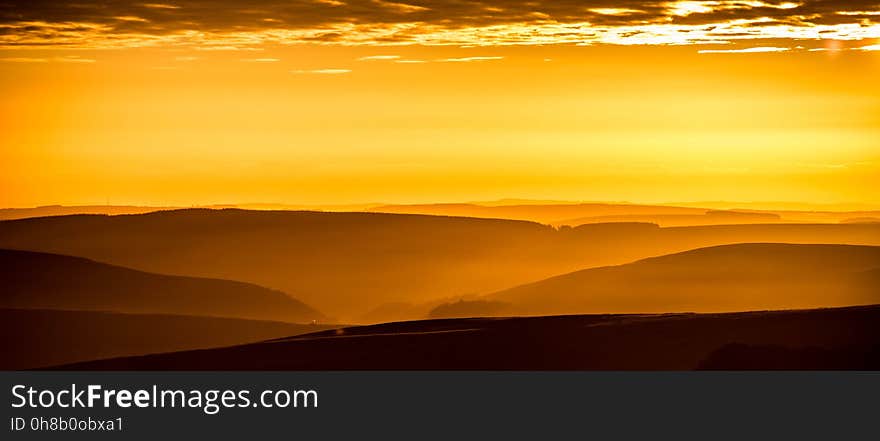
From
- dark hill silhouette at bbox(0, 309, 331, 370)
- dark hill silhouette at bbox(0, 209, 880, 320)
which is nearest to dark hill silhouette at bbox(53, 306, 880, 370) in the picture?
dark hill silhouette at bbox(0, 309, 331, 370)

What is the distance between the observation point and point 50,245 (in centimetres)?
5416

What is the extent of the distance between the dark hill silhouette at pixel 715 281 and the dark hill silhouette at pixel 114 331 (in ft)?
41.3

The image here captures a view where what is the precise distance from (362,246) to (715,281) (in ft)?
52.4

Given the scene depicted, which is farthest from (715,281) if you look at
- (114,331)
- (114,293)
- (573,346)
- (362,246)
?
(114,293)

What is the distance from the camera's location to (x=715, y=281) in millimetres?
48750

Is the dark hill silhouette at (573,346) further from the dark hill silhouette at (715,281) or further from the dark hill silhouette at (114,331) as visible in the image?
the dark hill silhouette at (114,331)

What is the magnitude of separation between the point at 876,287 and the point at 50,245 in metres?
39.9

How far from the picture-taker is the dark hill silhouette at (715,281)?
150 ft

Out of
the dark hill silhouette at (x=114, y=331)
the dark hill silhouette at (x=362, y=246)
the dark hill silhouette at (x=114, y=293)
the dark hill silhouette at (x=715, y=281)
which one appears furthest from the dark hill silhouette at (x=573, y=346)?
the dark hill silhouette at (x=114, y=293)

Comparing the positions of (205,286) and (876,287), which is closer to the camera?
(876,287)

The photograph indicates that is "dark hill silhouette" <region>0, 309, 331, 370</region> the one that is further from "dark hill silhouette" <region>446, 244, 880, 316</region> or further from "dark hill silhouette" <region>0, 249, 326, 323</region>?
"dark hill silhouette" <region>446, 244, 880, 316</region>

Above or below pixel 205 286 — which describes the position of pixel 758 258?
above

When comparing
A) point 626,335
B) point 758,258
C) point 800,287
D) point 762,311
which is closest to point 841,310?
point 762,311

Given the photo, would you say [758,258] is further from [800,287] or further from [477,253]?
[477,253]
